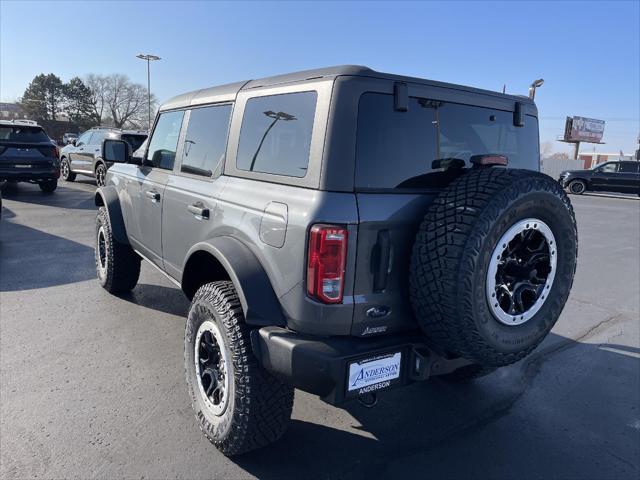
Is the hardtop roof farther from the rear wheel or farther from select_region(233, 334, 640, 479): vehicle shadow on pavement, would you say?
the rear wheel

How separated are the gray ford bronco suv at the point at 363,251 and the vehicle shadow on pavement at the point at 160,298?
6.62 feet

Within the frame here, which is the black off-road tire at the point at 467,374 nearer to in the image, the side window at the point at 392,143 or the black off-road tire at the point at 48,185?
the side window at the point at 392,143

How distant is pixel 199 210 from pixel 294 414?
143 centimetres

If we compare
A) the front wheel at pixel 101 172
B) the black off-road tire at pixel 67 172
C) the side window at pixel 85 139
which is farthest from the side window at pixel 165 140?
the black off-road tire at pixel 67 172

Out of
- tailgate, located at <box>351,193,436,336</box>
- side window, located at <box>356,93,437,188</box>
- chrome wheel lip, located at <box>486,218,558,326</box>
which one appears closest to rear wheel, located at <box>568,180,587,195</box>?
chrome wheel lip, located at <box>486,218,558,326</box>

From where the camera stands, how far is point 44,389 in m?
3.09

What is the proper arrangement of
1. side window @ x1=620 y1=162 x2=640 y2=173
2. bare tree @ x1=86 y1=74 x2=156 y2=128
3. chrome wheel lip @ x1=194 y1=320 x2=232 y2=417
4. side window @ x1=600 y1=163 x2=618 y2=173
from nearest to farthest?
chrome wheel lip @ x1=194 y1=320 x2=232 y2=417, side window @ x1=620 y1=162 x2=640 y2=173, side window @ x1=600 y1=163 x2=618 y2=173, bare tree @ x1=86 y1=74 x2=156 y2=128

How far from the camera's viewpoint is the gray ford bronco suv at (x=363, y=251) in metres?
2.07

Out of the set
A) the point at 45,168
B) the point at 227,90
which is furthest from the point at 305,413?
the point at 45,168

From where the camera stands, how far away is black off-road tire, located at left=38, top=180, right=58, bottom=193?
40.8 feet

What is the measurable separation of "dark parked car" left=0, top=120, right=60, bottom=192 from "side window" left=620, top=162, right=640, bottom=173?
79.4ft

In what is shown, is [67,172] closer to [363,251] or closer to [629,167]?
[363,251]

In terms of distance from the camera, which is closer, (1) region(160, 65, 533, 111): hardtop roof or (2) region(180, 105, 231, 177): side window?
(1) region(160, 65, 533, 111): hardtop roof

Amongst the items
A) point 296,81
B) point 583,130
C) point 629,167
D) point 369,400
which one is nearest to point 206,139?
point 296,81
